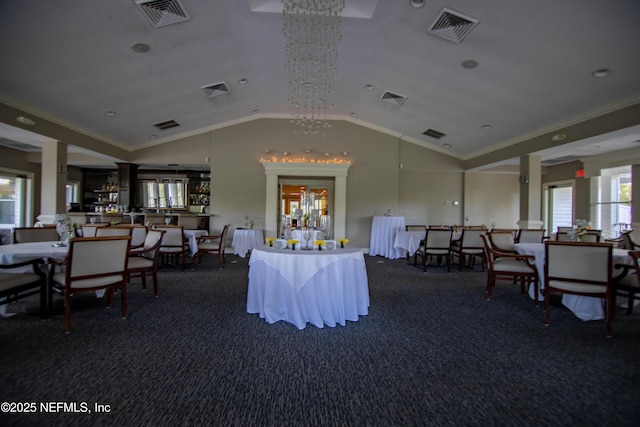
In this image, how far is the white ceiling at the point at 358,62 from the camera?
3549mm

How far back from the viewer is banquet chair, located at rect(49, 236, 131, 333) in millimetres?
2678

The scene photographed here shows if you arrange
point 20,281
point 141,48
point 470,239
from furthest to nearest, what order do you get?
point 470,239 < point 141,48 < point 20,281

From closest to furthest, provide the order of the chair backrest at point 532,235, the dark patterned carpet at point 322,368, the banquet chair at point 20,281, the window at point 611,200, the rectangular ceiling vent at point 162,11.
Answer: the dark patterned carpet at point 322,368, the banquet chair at point 20,281, the rectangular ceiling vent at point 162,11, the chair backrest at point 532,235, the window at point 611,200

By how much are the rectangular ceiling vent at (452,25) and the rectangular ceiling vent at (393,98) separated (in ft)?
7.77

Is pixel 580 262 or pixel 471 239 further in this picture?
pixel 471 239

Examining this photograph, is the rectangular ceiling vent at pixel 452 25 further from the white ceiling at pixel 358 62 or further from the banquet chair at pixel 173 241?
the banquet chair at pixel 173 241

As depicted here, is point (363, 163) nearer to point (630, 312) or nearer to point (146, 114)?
point (146, 114)

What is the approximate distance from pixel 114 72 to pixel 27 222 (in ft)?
23.8

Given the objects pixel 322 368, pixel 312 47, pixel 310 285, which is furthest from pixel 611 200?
pixel 322 368

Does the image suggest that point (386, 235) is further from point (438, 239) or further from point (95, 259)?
point (95, 259)

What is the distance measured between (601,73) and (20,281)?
7695 mm

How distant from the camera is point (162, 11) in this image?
12.6 ft

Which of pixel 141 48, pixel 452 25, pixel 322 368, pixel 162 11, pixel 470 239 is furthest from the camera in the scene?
pixel 470 239

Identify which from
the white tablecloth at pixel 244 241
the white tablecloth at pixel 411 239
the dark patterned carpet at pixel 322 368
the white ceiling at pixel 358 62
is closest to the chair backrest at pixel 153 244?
the dark patterned carpet at pixel 322 368
